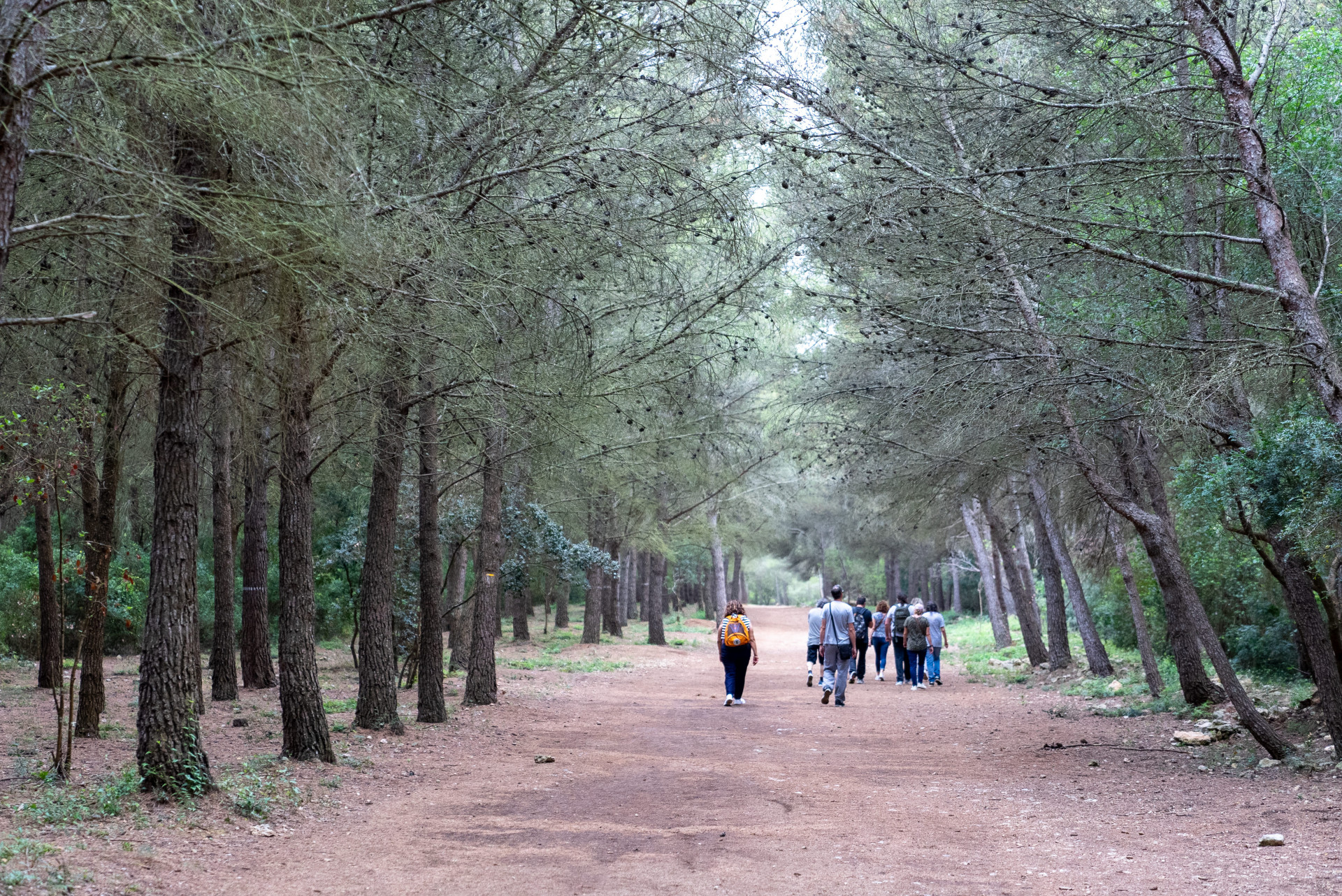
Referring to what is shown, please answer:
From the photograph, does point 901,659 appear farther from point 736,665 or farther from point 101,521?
point 101,521

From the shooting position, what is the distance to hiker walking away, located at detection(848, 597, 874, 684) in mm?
19047

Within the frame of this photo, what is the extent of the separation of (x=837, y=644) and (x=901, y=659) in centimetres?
437

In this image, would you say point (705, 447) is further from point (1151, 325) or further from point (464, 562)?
point (1151, 325)

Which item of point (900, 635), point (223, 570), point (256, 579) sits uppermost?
point (223, 570)

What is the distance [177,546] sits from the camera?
6559 millimetres

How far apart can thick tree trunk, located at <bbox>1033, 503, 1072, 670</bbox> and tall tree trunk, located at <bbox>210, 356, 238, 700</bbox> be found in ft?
41.2

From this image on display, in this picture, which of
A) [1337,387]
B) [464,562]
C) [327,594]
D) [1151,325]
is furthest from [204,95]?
[327,594]

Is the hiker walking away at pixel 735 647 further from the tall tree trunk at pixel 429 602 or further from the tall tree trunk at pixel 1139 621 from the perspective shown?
the tall tree trunk at pixel 1139 621

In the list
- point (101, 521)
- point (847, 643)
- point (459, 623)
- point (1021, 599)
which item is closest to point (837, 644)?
point (847, 643)

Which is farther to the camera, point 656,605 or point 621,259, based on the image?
point 656,605

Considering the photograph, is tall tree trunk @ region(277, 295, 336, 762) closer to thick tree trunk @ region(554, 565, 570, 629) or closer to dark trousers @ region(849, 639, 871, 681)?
dark trousers @ region(849, 639, 871, 681)

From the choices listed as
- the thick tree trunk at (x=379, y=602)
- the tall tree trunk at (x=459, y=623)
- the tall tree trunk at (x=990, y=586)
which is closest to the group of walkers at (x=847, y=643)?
the tall tree trunk at (x=990, y=586)

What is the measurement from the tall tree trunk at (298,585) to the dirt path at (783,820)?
0.70 meters

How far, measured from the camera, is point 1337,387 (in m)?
6.73
